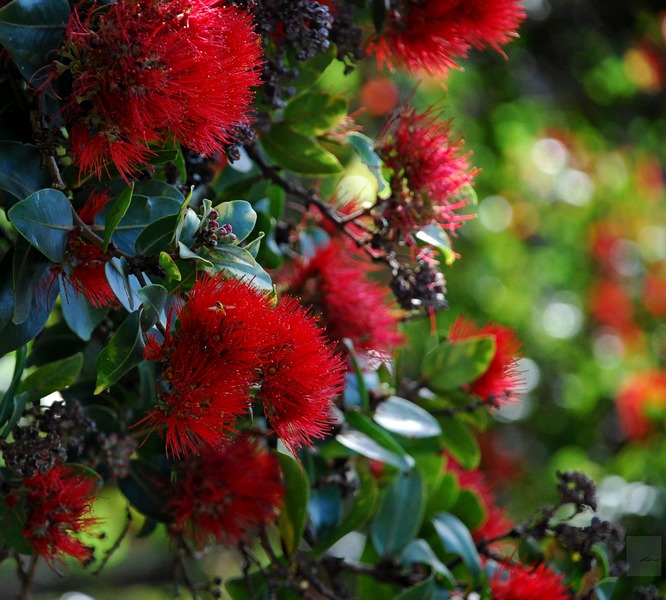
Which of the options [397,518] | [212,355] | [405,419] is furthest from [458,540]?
[212,355]

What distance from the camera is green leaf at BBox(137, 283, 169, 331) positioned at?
825 millimetres

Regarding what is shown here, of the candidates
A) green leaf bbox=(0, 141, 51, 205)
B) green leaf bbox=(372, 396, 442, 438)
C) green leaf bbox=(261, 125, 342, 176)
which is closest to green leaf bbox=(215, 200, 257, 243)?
green leaf bbox=(0, 141, 51, 205)

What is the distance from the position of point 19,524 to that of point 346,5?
792 millimetres

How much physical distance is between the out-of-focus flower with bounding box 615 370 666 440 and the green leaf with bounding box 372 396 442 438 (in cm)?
196

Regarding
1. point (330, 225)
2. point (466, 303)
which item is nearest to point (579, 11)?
point (466, 303)

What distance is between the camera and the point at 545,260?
3639 millimetres

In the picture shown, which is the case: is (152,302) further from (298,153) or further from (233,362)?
(298,153)

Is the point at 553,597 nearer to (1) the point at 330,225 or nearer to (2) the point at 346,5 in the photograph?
(1) the point at 330,225

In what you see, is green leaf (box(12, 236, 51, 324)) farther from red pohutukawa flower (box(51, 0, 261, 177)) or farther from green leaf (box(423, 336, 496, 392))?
green leaf (box(423, 336, 496, 392))

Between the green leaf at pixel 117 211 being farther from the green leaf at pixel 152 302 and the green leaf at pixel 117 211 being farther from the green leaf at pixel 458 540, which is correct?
the green leaf at pixel 458 540

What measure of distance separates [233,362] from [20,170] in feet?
1.04

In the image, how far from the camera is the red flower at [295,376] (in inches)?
34.5

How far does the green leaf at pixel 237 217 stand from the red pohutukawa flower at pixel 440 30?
410 mm

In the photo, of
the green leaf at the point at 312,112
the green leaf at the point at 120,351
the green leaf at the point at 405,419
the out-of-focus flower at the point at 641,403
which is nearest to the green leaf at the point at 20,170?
the green leaf at the point at 120,351
